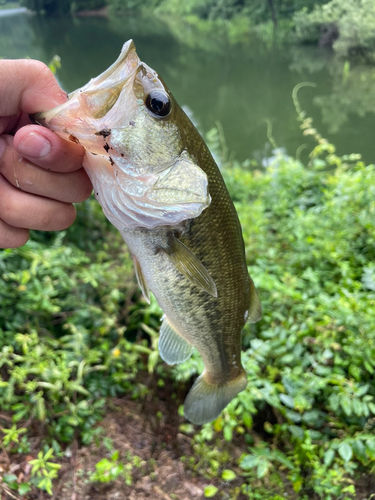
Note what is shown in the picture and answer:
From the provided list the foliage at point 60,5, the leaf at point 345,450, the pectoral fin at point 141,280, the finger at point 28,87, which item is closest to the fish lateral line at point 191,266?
the pectoral fin at point 141,280

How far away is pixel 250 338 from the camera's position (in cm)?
220

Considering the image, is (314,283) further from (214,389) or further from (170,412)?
(170,412)

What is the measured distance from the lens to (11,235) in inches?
48.8

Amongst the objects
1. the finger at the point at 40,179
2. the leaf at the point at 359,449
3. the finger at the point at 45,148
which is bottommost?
the leaf at the point at 359,449

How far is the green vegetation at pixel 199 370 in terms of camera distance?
5.58ft

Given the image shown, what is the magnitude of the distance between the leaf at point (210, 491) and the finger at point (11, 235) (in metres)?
1.74

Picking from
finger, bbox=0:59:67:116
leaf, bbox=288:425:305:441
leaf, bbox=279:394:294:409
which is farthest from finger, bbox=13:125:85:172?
leaf, bbox=288:425:305:441

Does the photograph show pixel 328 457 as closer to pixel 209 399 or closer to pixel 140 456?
pixel 209 399

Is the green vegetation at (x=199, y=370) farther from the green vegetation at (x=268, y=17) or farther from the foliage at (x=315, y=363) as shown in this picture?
the green vegetation at (x=268, y=17)

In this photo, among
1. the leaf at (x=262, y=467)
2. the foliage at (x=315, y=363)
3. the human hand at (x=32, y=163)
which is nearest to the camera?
the human hand at (x=32, y=163)

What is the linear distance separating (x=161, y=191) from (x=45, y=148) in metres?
0.37

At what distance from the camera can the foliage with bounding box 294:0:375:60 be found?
8.25 metres

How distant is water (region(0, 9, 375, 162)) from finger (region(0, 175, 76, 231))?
5042 millimetres

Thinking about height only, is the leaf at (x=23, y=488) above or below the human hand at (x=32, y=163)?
Answer: below
